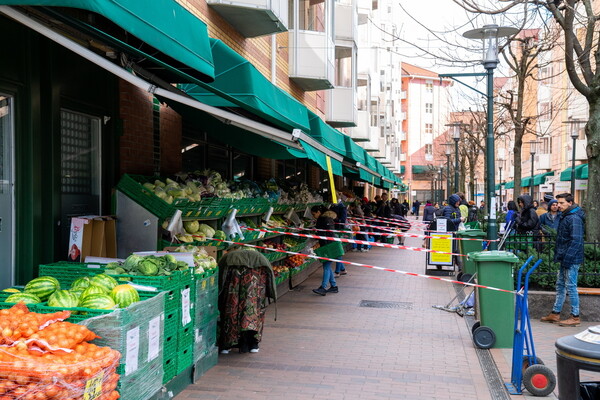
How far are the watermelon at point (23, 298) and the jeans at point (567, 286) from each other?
7.50 meters

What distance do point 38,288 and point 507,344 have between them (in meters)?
5.94

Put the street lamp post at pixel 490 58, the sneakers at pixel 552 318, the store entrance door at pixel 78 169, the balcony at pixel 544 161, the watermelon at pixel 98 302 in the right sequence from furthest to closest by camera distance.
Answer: the balcony at pixel 544 161
the street lamp post at pixel 490 58
the sneakers at pixel 552 318
the store entrance door at pixel 78 169
the watermelon at pixel 98 302

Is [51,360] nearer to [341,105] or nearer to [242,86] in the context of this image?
[242,86]

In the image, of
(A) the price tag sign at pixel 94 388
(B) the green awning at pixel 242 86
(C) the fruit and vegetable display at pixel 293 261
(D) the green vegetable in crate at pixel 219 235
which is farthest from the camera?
(C) the fruit and vegetable display at pixel 293 261

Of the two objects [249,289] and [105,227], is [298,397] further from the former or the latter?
[105,227]

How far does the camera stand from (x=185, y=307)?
6.45 metres

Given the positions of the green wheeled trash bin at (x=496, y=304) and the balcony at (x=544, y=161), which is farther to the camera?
the balcony at (x=544, y=161)

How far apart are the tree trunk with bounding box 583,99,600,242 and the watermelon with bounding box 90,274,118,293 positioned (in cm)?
990

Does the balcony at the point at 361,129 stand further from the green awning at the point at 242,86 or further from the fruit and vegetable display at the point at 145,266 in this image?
the fruit and vegetable display at the point at 145,266

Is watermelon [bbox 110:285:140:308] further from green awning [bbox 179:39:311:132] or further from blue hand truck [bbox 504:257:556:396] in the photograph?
blue hand truck [bbox 504:257:556:396]

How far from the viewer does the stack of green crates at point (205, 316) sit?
6906 mm

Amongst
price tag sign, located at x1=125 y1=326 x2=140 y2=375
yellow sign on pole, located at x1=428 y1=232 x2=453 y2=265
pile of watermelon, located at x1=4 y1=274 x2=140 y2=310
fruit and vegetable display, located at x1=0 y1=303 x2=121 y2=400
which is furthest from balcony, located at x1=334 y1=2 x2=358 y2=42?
fruit and vegetable display, located at x1=0 y1=303 x2=121 y2=400

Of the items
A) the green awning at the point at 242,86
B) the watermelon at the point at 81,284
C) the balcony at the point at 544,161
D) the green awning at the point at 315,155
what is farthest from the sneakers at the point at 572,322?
the balcony at the point at 544,161

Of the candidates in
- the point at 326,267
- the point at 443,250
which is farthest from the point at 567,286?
the point at 443,250
